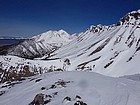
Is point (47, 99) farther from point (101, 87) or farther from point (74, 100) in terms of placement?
point (101, 87)

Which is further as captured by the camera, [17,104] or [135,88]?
[135,88]

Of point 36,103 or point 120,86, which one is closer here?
point 36,103

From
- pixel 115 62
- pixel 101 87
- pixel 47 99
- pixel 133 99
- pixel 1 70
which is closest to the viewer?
pixel 133 99

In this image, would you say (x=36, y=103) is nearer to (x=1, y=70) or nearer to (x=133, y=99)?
(x=133, y=99)

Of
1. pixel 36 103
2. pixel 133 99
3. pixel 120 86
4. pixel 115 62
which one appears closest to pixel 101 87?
pixel 120 86

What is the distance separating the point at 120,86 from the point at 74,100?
8096 millimetres

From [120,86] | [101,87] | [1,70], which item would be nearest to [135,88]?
[120,86]

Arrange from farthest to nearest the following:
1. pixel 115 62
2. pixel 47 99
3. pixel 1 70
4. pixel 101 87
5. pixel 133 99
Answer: pixel 115 62, pixel 1 70, pixel 101 87, pixel 47 99, pixel 133 99

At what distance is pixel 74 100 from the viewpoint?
78.8 ft

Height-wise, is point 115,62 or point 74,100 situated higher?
point 115,62

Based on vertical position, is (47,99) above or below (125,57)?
below

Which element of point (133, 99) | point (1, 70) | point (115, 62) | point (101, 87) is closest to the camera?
point (133, 99)

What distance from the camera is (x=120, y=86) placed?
96.8 feet

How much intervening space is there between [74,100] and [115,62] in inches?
6732
